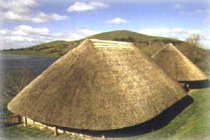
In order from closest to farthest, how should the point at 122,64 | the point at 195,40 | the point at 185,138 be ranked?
the point at 185,138, the point at 122,64, the point at 195,40

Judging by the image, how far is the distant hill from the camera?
137 ft

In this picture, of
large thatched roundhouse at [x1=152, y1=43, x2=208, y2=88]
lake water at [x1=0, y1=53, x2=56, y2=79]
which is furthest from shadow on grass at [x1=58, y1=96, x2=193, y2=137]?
lake water at [x1=0, y1=53, x2=56, y2=79]

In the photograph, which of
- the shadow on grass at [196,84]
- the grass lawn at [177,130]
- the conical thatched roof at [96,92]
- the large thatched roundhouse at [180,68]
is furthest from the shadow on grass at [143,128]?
the shadow on grass at [196,84]

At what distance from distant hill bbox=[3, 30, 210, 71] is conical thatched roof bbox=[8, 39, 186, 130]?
12.4 m

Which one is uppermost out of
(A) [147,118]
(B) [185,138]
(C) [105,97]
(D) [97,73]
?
(D) [97,73]

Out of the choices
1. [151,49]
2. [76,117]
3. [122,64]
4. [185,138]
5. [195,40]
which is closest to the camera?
[76,117]

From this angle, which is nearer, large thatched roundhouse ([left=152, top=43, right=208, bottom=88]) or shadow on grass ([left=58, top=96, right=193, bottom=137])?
shadow on grass ([left=58, top=96, right=193, bottom=137])

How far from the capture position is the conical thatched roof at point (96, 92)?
1241cm

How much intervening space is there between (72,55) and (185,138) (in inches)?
260

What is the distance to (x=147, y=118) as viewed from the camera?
13000mm

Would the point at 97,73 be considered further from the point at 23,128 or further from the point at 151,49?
the point at 151,49

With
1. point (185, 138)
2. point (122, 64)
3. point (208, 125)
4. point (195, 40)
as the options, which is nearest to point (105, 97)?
point (122, 64)

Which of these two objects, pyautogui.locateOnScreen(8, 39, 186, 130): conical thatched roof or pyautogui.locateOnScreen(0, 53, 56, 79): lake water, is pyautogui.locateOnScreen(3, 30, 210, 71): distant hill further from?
pyautogui.locateOnScreen(8, 39, 186, 130): conical thatched roof

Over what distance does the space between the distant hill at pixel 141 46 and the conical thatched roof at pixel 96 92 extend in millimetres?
12436
